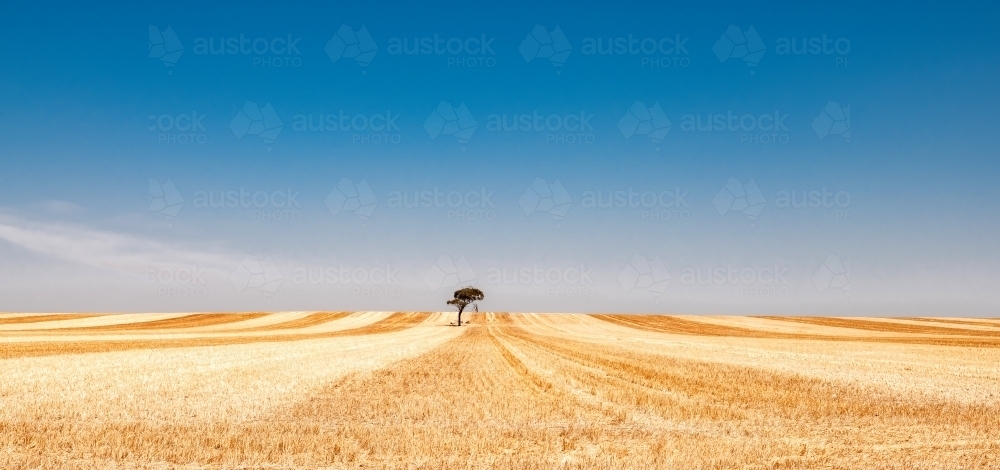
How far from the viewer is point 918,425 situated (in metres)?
13.9

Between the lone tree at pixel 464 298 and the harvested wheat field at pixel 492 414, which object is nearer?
the harvested wheat field at pixel 492 414

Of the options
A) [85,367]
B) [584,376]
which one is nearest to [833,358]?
[584,376]

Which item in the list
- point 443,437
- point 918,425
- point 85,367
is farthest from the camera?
point 85,367

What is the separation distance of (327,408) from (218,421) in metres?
2.77

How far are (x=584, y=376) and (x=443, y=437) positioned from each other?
11586mm

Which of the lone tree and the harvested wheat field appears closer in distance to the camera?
the harvested wheat field

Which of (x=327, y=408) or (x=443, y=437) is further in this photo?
(x=327, y=408)

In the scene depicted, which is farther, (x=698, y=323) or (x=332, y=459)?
(x=698, y=323)

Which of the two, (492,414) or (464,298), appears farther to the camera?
(464,298)

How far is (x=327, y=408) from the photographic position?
50.7 ft

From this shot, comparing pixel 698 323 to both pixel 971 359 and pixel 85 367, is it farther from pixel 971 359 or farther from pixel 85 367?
pixel 85 367

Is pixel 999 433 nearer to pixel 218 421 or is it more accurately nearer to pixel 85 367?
pixel 218 421

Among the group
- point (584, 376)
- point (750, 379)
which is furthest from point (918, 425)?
point (584, 376)

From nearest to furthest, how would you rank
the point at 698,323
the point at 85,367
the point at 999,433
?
the point at 999,433, the point at 85,367, the point at 698,323
